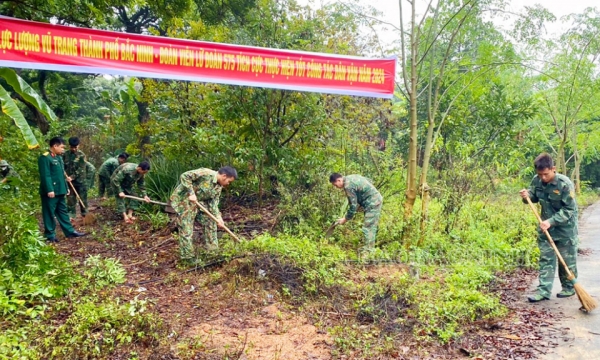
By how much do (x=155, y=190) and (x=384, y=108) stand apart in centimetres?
590

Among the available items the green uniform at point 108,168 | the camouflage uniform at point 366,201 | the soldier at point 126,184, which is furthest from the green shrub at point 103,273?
the green uniform at point 108,168

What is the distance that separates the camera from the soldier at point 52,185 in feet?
21.0

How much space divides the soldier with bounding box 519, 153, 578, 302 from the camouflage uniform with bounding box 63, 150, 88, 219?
7.49 metres

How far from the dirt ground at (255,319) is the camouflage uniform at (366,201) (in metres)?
0.74

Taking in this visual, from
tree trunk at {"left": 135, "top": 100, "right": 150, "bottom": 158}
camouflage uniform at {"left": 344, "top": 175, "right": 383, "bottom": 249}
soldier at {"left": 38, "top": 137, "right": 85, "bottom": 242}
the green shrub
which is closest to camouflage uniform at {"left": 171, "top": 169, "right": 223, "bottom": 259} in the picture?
the green shrub

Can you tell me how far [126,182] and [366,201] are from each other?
15.1ft

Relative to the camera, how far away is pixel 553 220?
4910 mm

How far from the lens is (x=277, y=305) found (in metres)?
4.66

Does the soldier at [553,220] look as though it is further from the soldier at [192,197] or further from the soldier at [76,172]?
the soldier at [76,172]

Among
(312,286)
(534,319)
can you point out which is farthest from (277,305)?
(534,319)

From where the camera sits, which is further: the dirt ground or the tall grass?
the tall grass

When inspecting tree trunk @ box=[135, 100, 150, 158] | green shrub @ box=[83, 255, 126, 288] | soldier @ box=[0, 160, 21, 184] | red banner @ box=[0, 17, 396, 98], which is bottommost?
green shrub @ box=[83, 255, 126, 288]

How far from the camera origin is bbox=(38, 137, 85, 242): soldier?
252 inches

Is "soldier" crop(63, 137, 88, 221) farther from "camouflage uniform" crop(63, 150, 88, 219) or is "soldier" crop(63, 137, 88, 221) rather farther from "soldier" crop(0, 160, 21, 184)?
"soldier" crop(0, 160, 21, 184)
